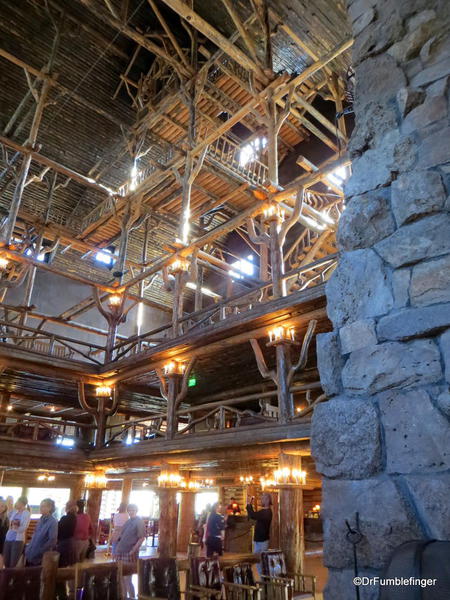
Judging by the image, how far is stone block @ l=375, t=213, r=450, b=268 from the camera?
1817 mm

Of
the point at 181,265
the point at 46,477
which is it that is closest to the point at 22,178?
the point at 181,265

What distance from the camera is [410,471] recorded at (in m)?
1.60

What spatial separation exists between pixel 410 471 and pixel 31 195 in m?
21.1

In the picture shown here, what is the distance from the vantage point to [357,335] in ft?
6.30

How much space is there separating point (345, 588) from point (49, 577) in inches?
146

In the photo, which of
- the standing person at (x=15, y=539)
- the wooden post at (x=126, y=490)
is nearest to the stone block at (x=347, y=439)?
the standing person at (x=15, y=539)

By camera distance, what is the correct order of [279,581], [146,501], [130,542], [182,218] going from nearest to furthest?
[279,581], [130,542], [182,218], [146,501]

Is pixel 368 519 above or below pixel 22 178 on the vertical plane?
below

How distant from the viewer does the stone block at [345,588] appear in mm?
1520

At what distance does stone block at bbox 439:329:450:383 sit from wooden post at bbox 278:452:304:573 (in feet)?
24.1

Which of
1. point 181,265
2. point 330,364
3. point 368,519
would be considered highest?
point 181,265

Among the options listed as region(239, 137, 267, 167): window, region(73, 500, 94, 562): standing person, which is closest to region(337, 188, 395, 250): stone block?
region(73, 500, 94, 562): standing person

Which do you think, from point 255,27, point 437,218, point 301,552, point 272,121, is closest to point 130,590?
point 301,552

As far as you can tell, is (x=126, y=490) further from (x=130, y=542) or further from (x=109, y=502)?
(x=130, y=542)
